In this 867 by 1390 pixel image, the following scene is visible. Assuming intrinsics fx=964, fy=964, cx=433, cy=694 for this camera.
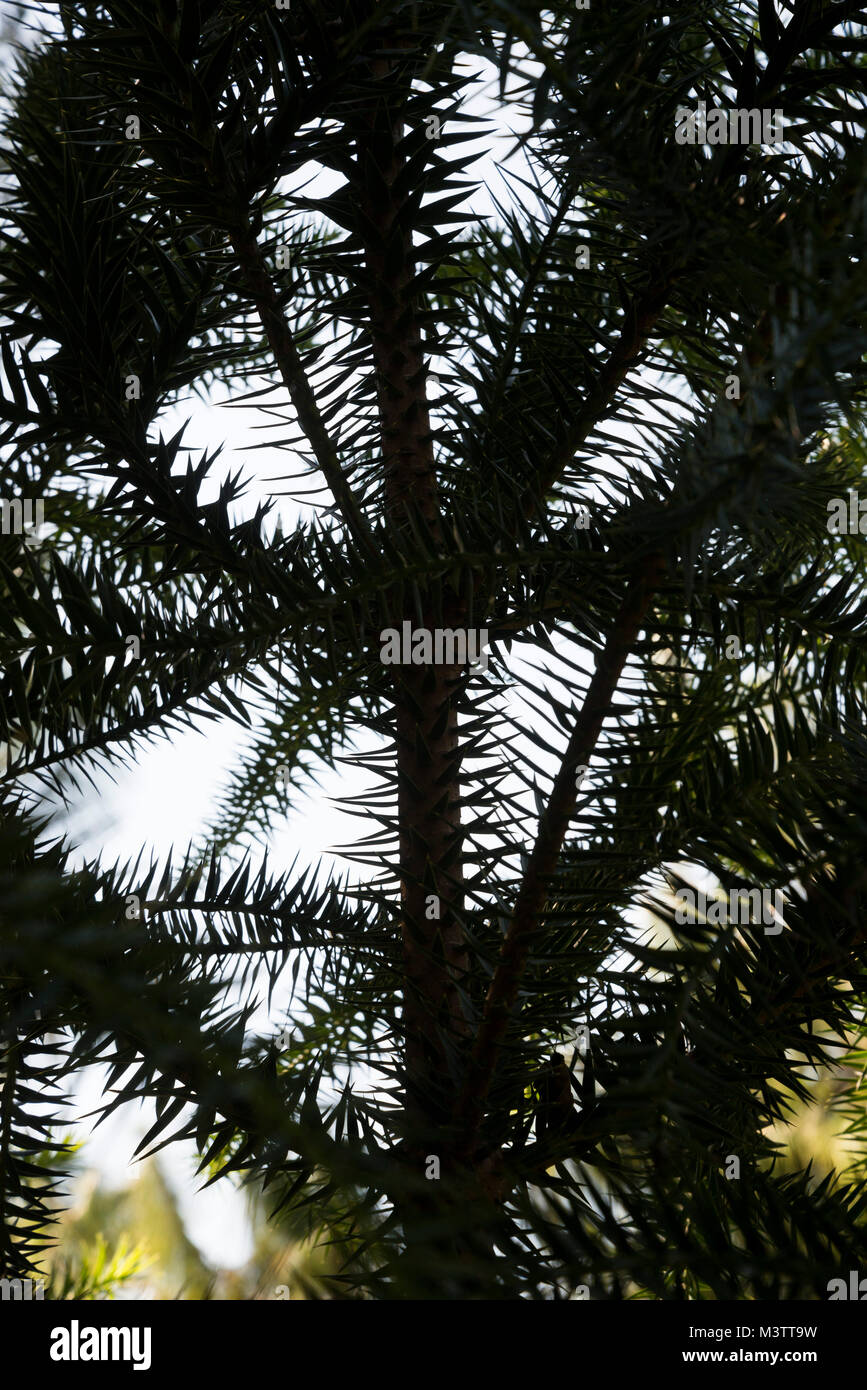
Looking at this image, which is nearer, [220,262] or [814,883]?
[814,883]

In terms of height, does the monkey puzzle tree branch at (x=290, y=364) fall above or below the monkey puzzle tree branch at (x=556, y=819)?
above

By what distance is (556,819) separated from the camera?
0.25m

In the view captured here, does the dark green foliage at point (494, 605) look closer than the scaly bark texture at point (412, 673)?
Yes

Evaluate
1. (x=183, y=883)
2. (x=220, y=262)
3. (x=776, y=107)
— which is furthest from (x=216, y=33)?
(x=183, y=883)

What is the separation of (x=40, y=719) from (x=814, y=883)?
0.25 m

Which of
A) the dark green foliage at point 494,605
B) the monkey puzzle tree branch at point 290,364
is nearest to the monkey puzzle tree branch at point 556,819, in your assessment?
the dark green foliage at point 494,605

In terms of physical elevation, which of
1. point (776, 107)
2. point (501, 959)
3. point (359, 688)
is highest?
point (776, 107)

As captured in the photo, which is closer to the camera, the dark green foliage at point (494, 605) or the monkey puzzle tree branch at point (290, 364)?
the dark green foliage at point (494, 605)

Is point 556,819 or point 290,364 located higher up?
point 290,364

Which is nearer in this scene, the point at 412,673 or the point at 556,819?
the point at 556,819

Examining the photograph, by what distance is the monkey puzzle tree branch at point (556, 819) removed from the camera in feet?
0.80

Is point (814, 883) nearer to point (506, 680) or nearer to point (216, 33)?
point (506, 680)

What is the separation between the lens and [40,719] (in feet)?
1.10

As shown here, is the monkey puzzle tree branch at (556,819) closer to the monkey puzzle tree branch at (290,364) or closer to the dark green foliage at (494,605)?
the dark green foliage at (494,605)
